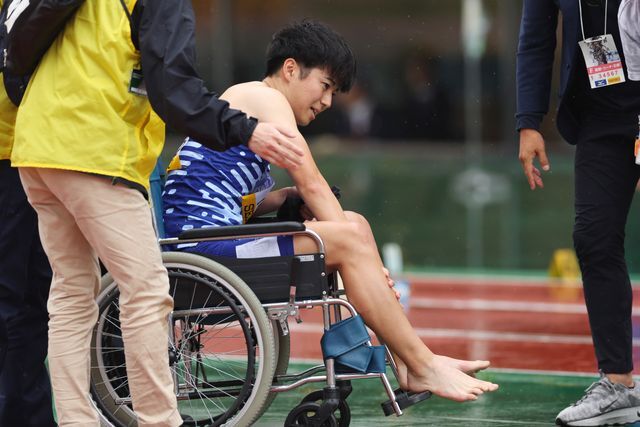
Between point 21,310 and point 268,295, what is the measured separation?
96cm

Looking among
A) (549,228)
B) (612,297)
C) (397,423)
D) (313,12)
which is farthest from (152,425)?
(313,12)

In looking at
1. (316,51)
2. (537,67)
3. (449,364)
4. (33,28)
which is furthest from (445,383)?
(33,28)

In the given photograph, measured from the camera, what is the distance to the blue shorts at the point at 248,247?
4680mm

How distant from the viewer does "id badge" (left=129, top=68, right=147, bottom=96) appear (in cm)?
411

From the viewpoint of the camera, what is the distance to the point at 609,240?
515cm

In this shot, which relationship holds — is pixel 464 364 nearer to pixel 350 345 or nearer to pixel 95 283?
pixel 350 345

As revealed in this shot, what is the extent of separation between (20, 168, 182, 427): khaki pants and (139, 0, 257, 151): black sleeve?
0.34 m

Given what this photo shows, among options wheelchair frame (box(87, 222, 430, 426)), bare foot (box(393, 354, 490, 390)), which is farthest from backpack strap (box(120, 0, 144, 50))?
bare foot (box(393, 354, 490, 390))

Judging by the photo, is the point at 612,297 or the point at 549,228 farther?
the point at 549,228

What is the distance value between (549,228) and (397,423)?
747cm

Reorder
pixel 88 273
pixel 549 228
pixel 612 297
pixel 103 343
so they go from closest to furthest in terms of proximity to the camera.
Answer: pixel 88 273 < pixel 103 343 < pixel 612 297 < pixel 549 228

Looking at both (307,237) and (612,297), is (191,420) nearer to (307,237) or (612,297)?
(307,237)

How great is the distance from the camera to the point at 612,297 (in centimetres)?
518

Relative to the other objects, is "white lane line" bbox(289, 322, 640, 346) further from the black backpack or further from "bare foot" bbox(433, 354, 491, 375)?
the black backpack
